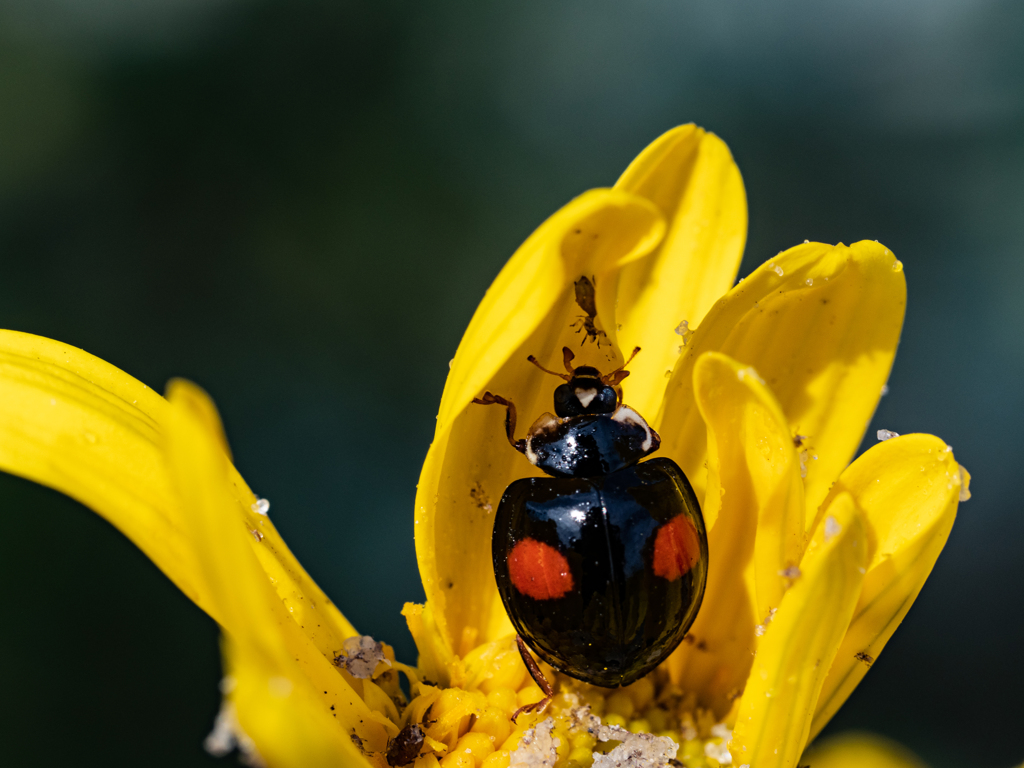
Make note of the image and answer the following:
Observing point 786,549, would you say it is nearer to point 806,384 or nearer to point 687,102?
point 806,384

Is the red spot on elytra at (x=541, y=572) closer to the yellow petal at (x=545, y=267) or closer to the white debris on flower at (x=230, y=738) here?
the yellow petal at (x=545, y=267)

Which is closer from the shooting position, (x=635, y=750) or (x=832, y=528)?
(x=832, y=528)

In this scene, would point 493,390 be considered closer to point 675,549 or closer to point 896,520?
point 675,549

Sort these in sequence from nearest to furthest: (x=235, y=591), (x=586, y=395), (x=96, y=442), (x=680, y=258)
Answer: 1. (x=235, y=591)
2. (x=96, y=442)
3. (x=586, y=395)
4. (x=680, y=258)

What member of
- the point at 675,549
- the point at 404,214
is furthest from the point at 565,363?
the point at 404,214

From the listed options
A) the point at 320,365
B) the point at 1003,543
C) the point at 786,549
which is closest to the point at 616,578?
A: the point at 786,549

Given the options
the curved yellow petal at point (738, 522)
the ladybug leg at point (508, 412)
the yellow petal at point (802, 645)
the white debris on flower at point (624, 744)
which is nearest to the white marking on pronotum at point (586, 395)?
the ladybug leg at point (508, 412)
